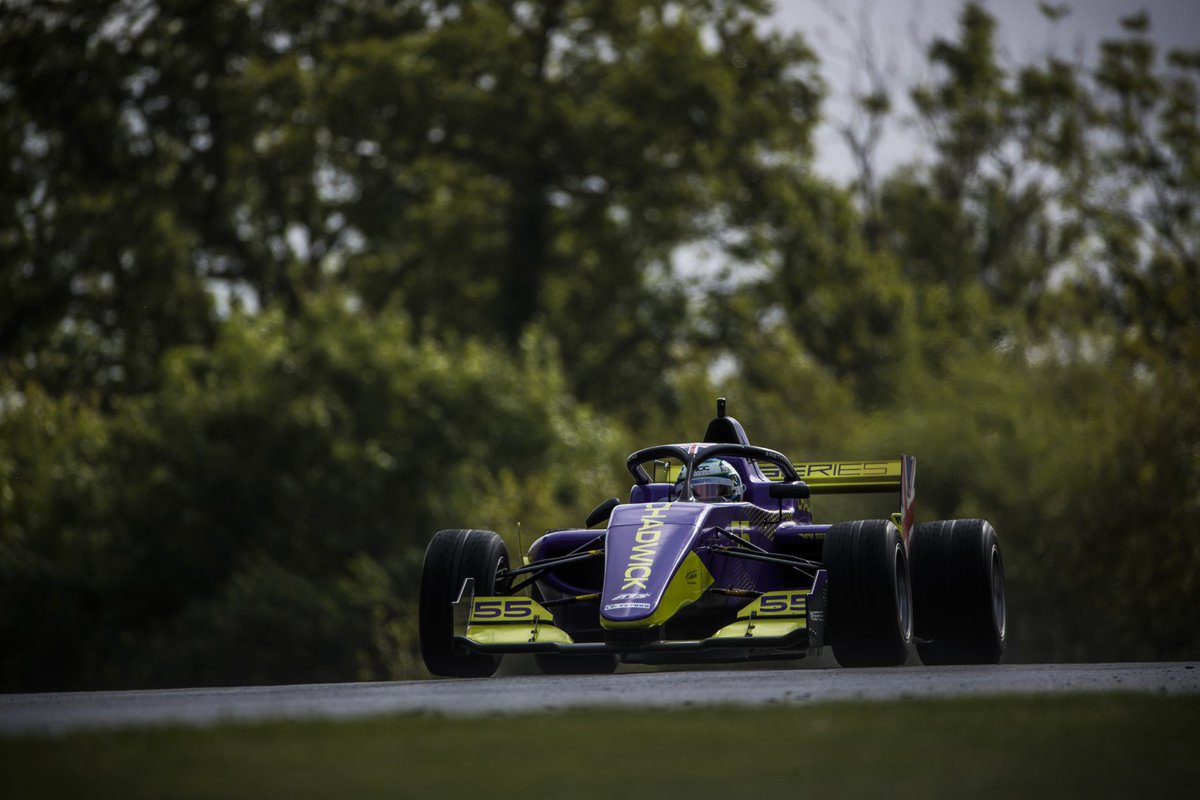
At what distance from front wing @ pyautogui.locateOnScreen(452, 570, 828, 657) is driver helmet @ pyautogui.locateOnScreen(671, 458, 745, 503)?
1.48 m

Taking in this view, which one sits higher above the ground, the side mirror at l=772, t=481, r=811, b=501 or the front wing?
the side mirror at l=772, t=481, r=811, b=501

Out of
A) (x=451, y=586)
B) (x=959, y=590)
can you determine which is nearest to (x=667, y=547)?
(x=451, y=586)

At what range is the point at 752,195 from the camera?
4841 cm

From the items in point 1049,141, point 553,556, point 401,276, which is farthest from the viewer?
point 1049,141

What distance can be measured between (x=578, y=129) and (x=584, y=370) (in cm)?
606

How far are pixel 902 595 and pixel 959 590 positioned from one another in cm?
93

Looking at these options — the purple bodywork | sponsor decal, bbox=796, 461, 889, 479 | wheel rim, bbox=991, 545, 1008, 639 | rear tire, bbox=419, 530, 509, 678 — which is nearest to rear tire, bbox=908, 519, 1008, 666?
wheel rim, bbox=991, 545, 1008, 639

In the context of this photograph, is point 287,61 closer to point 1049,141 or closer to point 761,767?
point 1049,141

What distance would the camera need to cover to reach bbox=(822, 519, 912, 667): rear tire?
13.9 metres

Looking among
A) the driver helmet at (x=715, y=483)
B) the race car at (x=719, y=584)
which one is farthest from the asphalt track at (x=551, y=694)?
the driver helmet at (x=715, y=483)

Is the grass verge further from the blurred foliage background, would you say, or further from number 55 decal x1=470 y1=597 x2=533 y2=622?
the blurred foliage background

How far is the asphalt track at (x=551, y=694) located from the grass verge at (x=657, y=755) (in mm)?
813

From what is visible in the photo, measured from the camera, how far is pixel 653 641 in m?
13.9

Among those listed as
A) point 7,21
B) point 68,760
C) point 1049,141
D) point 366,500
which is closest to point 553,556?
point 68,760
